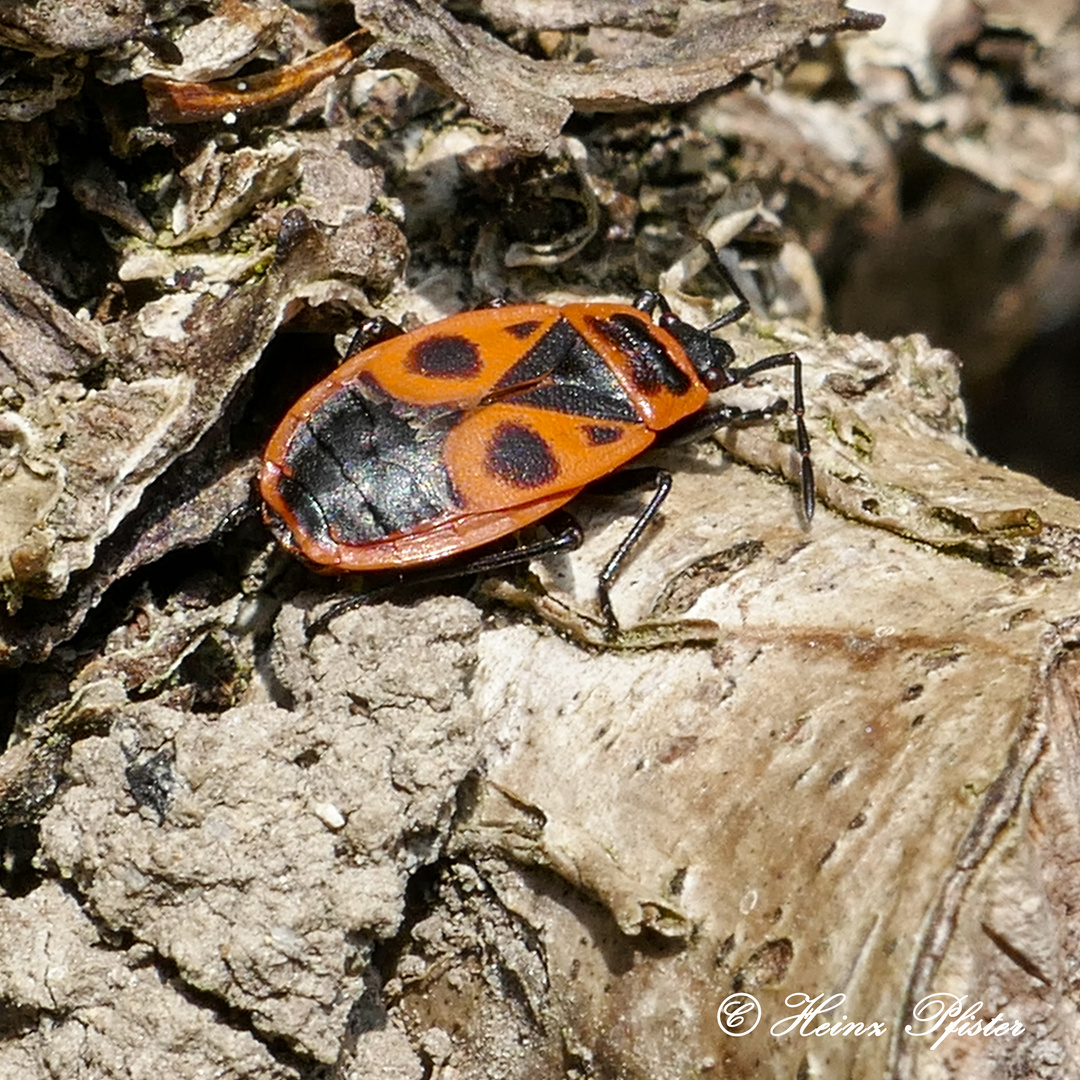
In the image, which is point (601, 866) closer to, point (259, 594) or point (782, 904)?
point (782, 904)

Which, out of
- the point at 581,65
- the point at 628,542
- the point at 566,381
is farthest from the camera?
the point at 566,381

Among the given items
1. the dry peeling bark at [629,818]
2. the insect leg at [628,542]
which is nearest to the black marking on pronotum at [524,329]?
the insect leg at [628,542]

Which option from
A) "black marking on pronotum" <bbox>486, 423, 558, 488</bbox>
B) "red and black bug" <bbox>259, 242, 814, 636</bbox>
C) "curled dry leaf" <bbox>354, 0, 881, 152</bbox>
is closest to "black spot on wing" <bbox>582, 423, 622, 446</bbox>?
"red and black bug" <bbox>259, 242, 814, 636</bbox>

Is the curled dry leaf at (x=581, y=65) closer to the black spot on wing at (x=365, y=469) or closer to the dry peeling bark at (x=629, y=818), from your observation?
the black spot on wing at (x=365, y=469)

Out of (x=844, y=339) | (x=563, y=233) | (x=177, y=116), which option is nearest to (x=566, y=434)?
(x=563, y=233)

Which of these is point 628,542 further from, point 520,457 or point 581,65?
point 581,65

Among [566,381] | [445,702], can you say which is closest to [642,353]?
[566,381]
